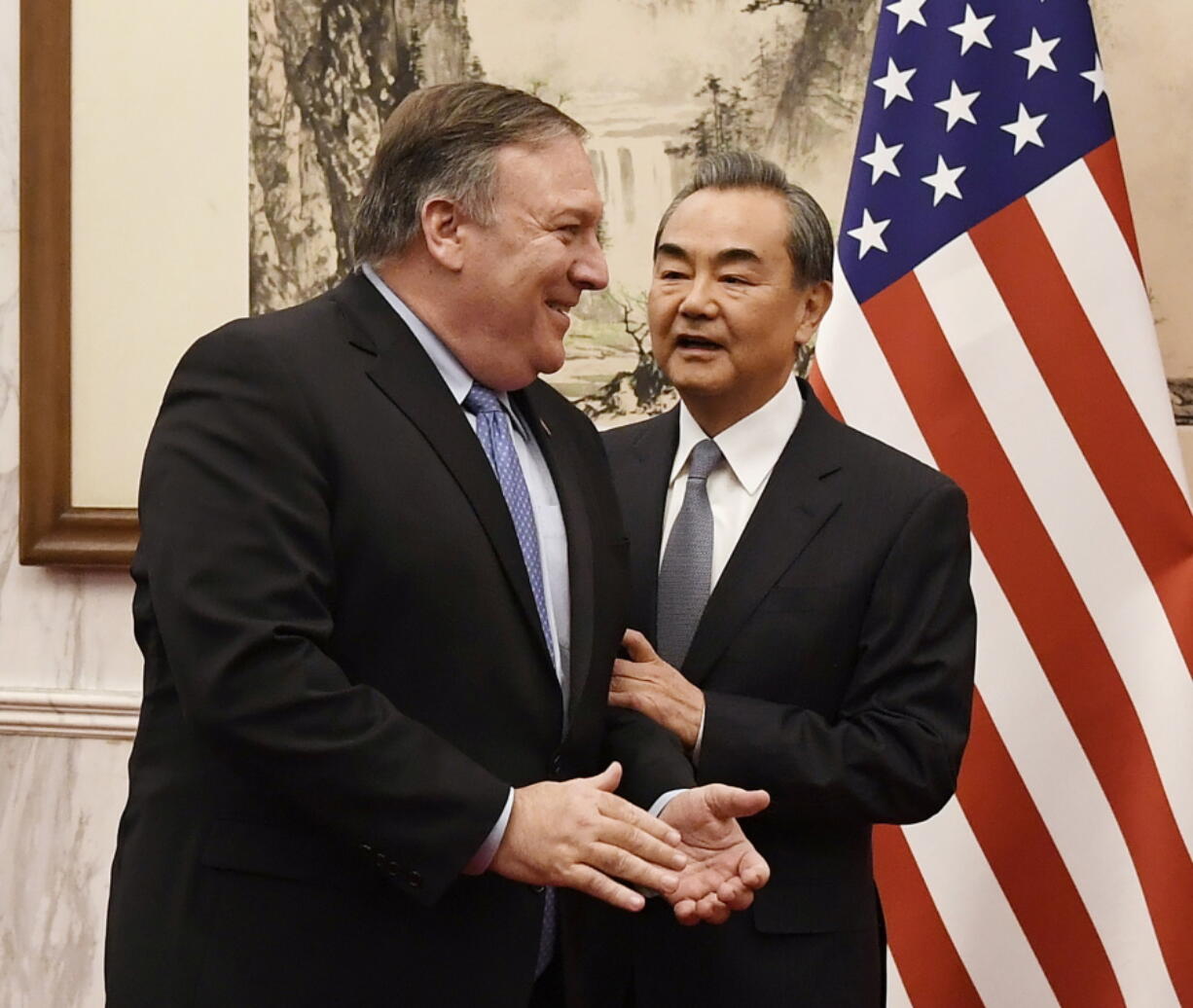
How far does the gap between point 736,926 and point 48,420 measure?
8.00 ft

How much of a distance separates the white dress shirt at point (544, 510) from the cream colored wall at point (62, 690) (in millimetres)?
2059

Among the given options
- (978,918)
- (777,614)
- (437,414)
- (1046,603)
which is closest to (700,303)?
(777,614)

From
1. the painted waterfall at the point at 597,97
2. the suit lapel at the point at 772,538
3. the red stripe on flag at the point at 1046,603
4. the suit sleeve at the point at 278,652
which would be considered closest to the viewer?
the suit sleeve at the point at 278,652

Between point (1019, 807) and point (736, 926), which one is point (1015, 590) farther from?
point (736, 926)

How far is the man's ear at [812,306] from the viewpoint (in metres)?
2.67

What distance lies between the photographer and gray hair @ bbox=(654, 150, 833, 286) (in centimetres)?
264

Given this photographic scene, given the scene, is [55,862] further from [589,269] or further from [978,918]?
[589,269]

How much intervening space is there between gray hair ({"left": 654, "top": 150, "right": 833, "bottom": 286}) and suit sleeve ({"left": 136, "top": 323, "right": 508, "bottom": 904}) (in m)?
1.15

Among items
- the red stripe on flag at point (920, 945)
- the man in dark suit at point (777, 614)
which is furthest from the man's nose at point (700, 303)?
the red stripe on flag at point (920, 945)

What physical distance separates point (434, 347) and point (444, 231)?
144 mm

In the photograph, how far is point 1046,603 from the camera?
Result: 10.1ft

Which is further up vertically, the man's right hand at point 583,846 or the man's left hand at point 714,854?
the man's right hand at point 583,846

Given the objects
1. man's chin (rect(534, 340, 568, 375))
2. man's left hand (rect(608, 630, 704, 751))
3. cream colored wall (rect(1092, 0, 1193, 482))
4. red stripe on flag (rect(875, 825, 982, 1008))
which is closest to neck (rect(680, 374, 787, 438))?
man's left hand (rect(608, 630, 704, 751))

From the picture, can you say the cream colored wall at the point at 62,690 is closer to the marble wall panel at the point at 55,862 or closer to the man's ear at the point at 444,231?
the marble wall panel at the point at 55,862
